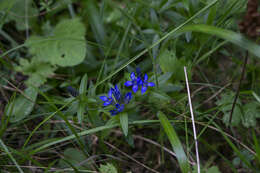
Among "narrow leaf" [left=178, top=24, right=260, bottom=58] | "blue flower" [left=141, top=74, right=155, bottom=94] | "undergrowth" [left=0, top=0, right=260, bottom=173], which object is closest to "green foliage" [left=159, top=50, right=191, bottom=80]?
"undergrowth" [left=0, top=0, right=260, bottom=173]

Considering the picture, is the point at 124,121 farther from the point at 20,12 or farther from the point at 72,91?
the point at 20,12

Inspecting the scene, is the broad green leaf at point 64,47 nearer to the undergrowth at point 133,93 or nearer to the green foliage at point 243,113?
the undergrowth at point 133,93

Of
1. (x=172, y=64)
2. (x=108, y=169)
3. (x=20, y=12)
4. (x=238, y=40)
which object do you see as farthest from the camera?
(x=20, y=12)

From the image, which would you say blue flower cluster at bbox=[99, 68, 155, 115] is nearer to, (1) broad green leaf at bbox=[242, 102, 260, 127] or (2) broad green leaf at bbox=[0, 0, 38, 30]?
(1) broad green leaf at bbox=[242, 102, 260, 127]

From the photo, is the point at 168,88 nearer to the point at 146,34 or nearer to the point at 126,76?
the point at 126,76

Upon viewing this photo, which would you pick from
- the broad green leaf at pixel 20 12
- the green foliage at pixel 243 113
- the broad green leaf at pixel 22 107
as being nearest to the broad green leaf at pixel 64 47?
the broad green leaf at pixel 20 12

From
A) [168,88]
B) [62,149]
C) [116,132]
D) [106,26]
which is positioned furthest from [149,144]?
[106,26]

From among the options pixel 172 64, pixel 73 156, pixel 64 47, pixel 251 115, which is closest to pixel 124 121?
pixel 73 156
